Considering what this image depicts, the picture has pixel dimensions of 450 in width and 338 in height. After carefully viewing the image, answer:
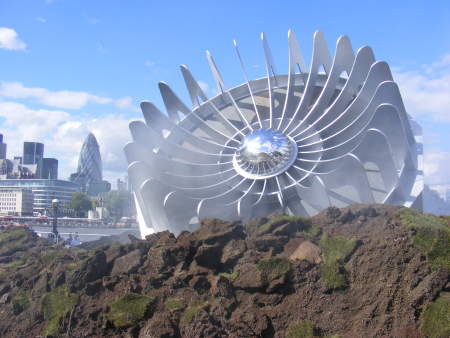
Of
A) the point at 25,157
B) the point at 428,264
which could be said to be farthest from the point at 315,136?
the point at 25,157

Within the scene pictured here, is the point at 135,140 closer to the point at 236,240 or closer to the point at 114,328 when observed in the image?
the point at 236,240

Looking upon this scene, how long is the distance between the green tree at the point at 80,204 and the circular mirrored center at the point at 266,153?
250 feet

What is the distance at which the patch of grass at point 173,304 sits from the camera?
12541 millimetres

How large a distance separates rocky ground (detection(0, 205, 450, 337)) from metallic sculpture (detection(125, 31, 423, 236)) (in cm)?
616

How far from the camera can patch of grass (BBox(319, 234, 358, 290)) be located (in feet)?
40.9

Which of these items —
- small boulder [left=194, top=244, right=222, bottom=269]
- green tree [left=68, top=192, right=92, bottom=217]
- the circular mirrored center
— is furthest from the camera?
green tree [left=68, top=192, right=92, bottom=217]

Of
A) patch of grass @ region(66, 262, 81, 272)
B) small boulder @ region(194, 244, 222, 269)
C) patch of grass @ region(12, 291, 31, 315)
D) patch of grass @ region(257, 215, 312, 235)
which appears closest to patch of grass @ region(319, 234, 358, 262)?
patch of grass @ region(257, 215, 312, 235)

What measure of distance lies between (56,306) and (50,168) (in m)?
160

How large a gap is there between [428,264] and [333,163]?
10674 mm

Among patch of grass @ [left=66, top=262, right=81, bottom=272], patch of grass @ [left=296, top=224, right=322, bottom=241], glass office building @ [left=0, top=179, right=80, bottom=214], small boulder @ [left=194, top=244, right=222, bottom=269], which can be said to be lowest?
patch of grass @ [left=66, top=262, right=81, bottom=272]

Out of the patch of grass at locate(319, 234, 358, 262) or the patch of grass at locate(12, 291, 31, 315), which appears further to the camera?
the patch of grass at locate(12, 291, 31, 315)

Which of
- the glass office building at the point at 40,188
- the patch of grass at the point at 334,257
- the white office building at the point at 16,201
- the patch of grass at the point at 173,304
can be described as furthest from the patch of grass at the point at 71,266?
the glass office building at the point at 40,188

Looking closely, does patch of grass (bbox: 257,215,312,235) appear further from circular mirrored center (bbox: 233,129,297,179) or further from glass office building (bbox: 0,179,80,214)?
glass office building (bbox: 0,179,80,214)

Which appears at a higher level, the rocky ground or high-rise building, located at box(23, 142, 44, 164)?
high-rise building, located at box(23, 142, 44, 164)
